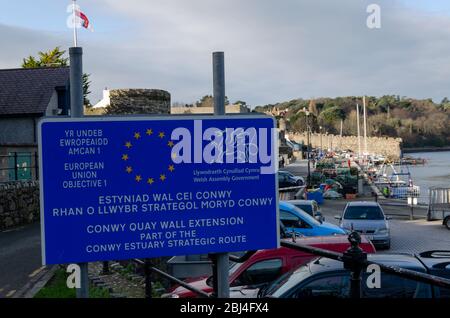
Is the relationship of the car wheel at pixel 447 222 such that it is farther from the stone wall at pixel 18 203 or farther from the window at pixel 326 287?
the window at pixel 326 287

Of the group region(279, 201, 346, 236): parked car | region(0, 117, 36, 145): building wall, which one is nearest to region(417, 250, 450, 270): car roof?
region(279, 201, 346, 236): parked car

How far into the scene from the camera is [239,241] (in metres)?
3.91

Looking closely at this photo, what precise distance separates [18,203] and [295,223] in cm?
814

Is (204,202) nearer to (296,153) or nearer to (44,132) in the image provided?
(44,132)

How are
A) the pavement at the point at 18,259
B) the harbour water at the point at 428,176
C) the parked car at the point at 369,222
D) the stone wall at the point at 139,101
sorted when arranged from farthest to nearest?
the harbour water at the point at 428,176 → the parked car at the point at 369,222 → the stone wall at the point at 139,101 → the pavement at the point at 18,259

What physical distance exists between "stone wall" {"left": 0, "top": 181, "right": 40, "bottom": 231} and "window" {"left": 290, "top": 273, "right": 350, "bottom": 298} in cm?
1192

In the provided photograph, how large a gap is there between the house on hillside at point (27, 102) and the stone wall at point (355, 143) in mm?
95301

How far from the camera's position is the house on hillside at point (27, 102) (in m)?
25.9

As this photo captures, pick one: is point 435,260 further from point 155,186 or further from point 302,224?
point 302,224

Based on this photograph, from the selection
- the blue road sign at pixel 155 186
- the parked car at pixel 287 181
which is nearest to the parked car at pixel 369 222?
the blue road sign at pixel 155 186

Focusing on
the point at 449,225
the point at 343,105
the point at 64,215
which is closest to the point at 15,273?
the point at 64,215

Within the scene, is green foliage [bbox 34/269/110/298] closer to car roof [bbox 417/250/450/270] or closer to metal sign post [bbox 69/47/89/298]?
car roof [bbox 417/250/450/270]

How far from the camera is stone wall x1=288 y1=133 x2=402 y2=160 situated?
12600 cm

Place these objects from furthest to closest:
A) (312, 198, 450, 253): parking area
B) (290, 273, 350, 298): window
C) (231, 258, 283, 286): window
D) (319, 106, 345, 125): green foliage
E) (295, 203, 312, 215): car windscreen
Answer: (319, 106, 345, 125): green foliage
(295, 203, 312, 215): car windscreen
(312, 198, 450, 253): parking area
(231, 258, 283, 286): window
(290, 273, 350, 298): window
